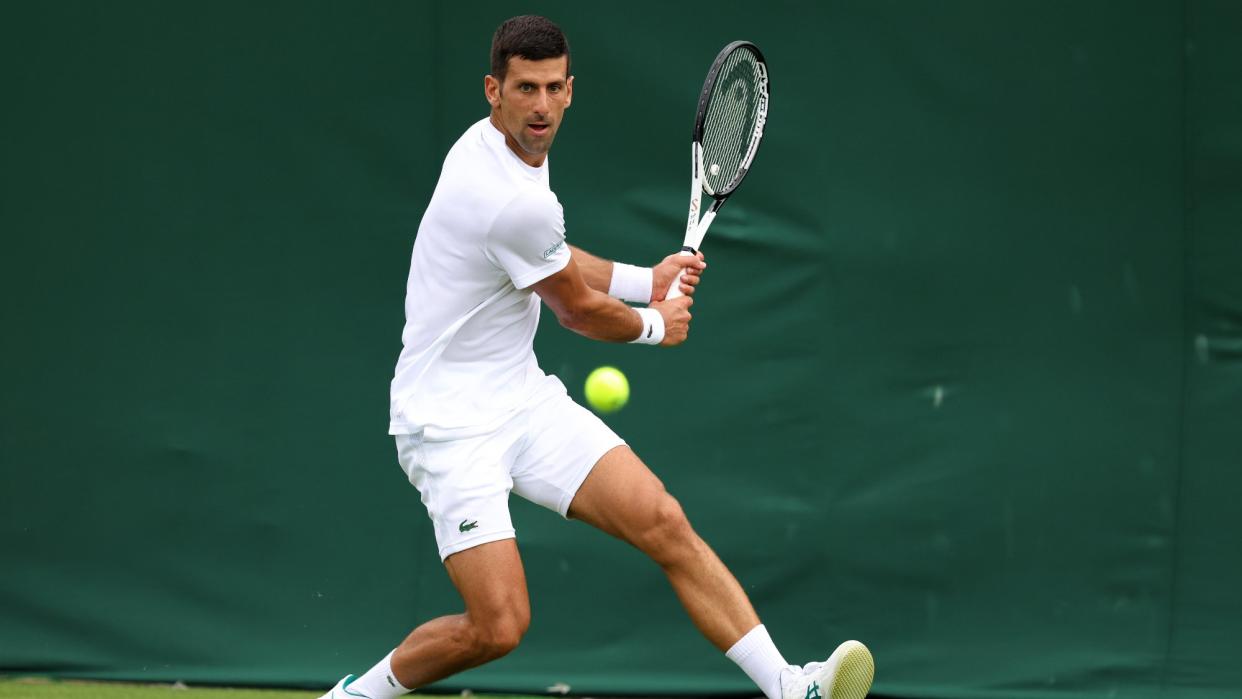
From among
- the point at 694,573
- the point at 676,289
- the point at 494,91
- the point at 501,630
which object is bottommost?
the point at 501,630

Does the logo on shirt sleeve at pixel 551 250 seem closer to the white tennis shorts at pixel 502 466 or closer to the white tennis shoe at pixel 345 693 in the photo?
the white tennis shorts at pixel 502 466

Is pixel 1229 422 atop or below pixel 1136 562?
atop

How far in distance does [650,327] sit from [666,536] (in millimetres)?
504

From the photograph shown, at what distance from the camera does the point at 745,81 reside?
452cm

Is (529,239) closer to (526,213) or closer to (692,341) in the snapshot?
(526,213)

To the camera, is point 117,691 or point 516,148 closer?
point 516,148

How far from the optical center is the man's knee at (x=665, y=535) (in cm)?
395

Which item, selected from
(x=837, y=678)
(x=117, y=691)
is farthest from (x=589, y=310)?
(x=117, y=691)

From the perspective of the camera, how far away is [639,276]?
4227mm

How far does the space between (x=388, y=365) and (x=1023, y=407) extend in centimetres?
194

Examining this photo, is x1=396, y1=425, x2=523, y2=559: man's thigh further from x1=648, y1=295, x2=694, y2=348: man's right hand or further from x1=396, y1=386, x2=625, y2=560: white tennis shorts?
x1=648, y1=295, x2=694, y2=348: man's right hand

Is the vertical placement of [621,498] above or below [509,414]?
below

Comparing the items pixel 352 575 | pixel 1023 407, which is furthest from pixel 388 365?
pixel 1023 407

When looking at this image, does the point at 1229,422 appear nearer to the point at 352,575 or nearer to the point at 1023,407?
the point at 1023,407
